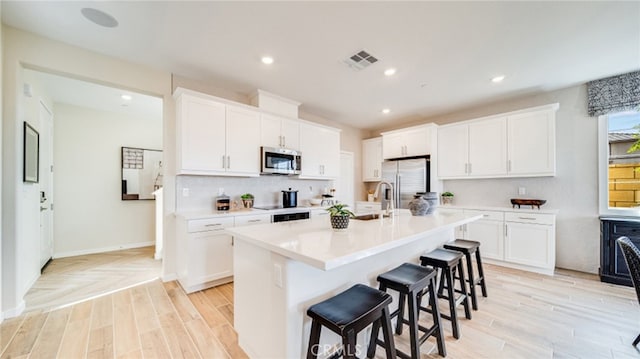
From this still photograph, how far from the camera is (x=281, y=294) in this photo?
4.61 ft

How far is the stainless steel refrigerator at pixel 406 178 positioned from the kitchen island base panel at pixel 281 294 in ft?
9.90

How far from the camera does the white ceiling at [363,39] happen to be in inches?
80.0

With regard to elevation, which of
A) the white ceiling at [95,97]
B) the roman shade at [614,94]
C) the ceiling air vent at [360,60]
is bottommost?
the roman shade at [614,94]

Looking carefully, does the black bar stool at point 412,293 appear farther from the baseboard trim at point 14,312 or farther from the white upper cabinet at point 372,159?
the white upper cabinet at point 372,159

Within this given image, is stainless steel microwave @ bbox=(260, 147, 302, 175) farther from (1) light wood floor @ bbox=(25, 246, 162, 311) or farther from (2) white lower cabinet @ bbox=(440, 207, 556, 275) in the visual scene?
(2) white lower cabinet @ bbox=(440, 207, 556, 275)

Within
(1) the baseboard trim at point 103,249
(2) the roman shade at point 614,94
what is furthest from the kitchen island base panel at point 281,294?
(1) the baseboard trim at point 103,249

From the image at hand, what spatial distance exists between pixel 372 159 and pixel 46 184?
6017 millimetres

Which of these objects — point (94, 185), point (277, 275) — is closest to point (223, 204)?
point (277, 275)

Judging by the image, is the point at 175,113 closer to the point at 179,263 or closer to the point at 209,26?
the point at 209,26

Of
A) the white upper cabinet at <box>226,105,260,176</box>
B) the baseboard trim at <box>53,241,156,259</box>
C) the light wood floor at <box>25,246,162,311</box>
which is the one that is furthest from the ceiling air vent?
the baseboard trim at <box>53,241,156,259</box>

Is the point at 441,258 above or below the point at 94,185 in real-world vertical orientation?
below

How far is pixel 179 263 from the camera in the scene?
3.04 meters

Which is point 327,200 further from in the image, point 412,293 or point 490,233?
point 412,293

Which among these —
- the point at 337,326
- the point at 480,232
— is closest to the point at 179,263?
the point at 337,326
